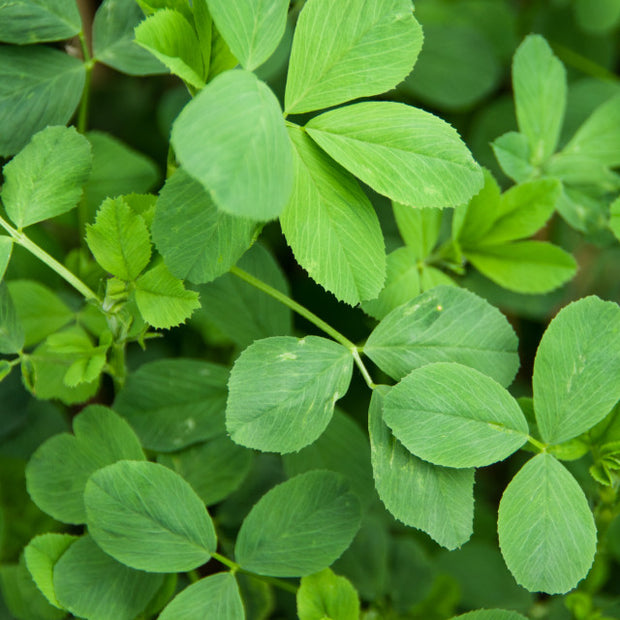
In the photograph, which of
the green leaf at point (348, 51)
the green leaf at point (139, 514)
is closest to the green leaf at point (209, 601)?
the green leaf at point (139, 514)

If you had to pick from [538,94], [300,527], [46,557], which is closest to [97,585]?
[46,557]

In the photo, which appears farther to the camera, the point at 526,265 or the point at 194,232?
the point at 526,265

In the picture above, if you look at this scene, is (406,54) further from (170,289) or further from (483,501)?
(483,501)

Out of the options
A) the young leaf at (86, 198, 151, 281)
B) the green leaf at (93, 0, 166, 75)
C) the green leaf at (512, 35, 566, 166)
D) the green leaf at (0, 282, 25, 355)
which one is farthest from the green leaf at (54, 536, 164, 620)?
the green leaf at (512, 35, 566, 166)

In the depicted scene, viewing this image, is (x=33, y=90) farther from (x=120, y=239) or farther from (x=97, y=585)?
(x=97, y=585)

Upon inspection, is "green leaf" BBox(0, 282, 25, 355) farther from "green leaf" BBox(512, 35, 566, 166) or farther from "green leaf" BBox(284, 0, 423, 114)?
"green leaf" BBox(512, 35, 566, 166)

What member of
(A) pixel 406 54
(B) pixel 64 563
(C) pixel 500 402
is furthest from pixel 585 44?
(B) pixel 64 563
